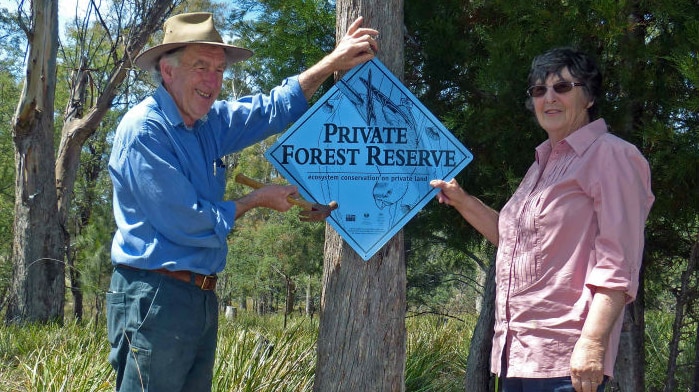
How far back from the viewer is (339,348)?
3.37 m

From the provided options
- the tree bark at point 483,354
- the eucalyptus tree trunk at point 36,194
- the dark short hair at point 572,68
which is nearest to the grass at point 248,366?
the tree bark at point 483,354

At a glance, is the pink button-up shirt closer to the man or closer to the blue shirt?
the man

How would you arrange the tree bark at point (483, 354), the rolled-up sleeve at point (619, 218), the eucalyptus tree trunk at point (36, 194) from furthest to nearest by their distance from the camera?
the eucalyptus tree trunk at point (36, 194), the tree bark at point (483, 354), the rolled-up sleeve at point (619, 218)

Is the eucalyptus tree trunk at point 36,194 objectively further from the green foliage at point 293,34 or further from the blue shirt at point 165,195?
the blue shirt at point 165,195

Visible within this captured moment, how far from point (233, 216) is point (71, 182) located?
11.6 meters

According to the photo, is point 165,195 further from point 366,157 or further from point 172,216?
point 366,157

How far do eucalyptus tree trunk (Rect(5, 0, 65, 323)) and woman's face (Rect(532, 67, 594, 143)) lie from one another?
10.2 metres

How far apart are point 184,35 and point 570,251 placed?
5.60ft

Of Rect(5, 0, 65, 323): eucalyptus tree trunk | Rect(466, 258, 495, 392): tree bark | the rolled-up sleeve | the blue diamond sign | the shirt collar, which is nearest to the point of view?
the rolled-up sleeve

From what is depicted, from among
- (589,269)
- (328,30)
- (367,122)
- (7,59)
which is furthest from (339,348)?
(7,59)

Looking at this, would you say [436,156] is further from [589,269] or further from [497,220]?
[589,269]

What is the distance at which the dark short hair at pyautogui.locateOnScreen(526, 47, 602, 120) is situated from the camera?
8.76ft

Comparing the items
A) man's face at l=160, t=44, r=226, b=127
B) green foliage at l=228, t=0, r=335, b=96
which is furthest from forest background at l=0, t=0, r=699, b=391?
man's face at l=160, t=44, r=226, b=127

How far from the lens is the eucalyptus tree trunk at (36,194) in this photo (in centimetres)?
1141
